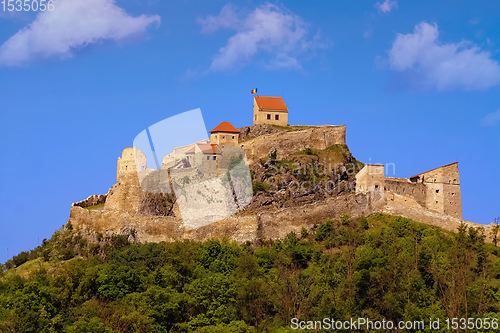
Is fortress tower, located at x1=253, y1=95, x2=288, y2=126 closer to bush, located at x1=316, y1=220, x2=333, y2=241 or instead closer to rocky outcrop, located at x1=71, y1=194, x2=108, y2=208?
rocky outcrop, located at x1=71, y1=194, x2=108, y2=208

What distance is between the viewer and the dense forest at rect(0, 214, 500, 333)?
48344mm

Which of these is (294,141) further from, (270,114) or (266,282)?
(266,282)

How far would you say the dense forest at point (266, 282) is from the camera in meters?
48.3

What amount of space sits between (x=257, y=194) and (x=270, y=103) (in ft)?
43.5

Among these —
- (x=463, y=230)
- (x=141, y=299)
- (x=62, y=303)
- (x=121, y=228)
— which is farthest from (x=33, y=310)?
(x=463, y=230)

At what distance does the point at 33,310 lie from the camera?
50.1m

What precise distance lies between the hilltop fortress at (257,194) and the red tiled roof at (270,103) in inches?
14.1

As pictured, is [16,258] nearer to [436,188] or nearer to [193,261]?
[193,261]

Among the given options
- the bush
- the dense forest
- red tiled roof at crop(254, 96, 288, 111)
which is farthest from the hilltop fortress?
the dense forest

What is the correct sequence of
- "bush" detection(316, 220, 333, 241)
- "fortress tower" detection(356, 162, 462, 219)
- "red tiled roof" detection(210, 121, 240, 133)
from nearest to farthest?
1. "bush" detection(316, 220, 333, 241)
2. "fortress tower" detection(356, 162, 462, 219)
3. "red tiled roof" detection(210, 121, 240, 133)

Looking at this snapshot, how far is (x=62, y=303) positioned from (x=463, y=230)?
2617 cm

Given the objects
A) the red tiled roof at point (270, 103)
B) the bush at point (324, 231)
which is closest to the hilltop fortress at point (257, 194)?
the red tiled roof at point (270, 103)

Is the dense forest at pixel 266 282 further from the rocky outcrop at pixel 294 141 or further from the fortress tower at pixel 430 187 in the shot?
the rocky outcrop at pixel 294 141

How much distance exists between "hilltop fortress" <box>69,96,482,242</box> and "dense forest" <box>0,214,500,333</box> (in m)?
1.24
